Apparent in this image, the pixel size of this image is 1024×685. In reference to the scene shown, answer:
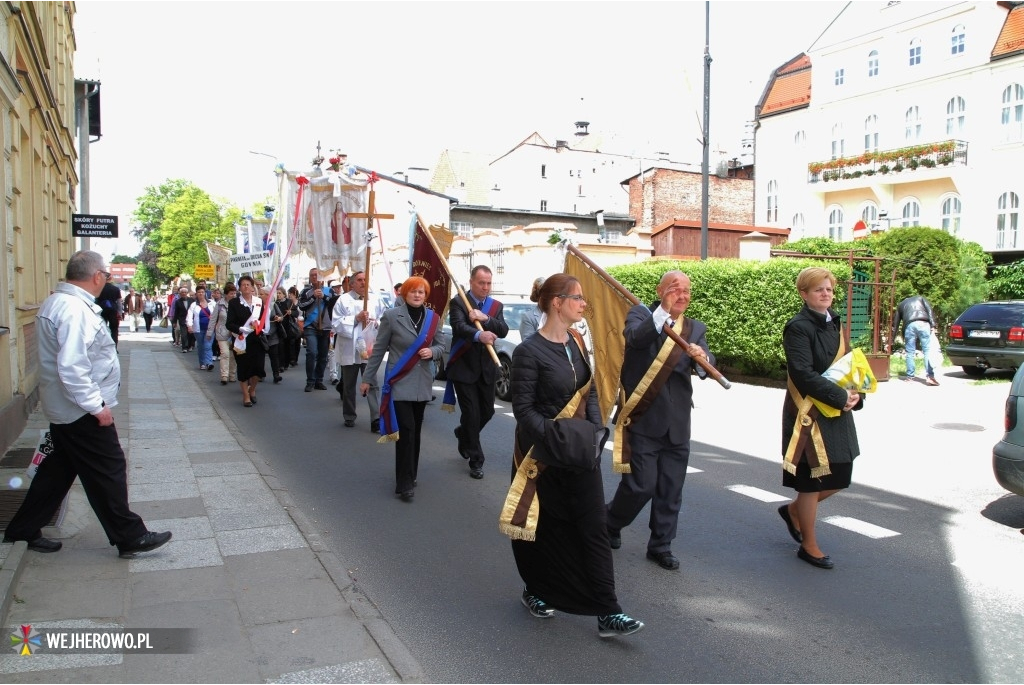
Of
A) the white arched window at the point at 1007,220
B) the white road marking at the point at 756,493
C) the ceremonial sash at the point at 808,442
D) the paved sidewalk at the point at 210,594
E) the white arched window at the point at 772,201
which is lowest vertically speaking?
the white road marking at the point at 756,493

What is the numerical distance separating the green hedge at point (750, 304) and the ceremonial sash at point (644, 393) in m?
9.83

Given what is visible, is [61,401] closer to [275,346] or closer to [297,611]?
[297,611]

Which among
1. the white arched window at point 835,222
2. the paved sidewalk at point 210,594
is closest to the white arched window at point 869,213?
the white arched window at point 835,222

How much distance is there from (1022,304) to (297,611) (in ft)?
49.8

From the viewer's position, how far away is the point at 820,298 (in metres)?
5.20

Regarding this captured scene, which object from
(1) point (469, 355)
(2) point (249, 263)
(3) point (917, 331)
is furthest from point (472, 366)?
(3) point (917, 331)

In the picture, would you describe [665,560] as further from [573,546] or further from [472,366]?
[472,366]

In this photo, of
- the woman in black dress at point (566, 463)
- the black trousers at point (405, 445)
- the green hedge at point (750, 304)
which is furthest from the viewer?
the green hedge at point (750, 304)

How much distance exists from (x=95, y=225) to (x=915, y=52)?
99.0ft

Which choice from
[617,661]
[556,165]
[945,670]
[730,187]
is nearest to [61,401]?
[617,661]

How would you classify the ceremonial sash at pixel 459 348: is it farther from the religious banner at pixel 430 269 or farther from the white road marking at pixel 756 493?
the white road marking at pixel 756 493

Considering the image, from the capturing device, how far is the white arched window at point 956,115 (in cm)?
3114

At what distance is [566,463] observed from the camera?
4.05 metres

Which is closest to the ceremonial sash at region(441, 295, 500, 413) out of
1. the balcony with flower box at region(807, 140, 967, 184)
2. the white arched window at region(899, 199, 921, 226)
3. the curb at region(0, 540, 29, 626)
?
the curb at region(0, 540, 29, 626)
